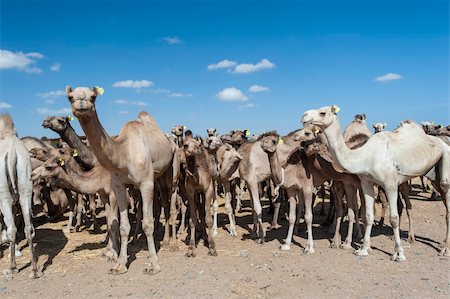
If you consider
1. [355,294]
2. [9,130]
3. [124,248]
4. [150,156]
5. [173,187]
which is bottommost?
[355,294]

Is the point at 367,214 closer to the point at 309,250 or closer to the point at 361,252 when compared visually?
the point at 361,252

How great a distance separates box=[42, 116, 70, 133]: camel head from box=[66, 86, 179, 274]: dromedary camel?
185cm

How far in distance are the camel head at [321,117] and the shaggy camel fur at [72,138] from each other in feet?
16.6

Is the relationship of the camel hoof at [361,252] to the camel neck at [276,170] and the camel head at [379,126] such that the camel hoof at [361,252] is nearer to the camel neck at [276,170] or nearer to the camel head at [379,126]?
the camel neck at [276,170]

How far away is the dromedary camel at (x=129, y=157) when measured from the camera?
5.79 m

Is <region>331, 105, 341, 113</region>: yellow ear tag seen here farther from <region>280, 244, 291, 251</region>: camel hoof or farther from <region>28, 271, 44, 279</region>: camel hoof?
<region>28, 271, 44, 279</region>: camel hoof

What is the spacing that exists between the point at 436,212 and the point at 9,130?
12216 mm

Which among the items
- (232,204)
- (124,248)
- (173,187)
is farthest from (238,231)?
(124,248)

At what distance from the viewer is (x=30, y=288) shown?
6.52 metres

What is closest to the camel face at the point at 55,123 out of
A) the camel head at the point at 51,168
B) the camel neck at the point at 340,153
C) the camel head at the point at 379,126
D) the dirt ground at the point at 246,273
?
the camel head at the point at 51,168

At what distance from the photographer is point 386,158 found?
743 cm

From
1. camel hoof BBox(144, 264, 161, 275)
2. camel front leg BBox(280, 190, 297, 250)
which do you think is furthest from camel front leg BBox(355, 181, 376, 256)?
camel hoof BBox(144, 264, 161, 275)

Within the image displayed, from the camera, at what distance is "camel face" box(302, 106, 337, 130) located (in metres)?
7.17

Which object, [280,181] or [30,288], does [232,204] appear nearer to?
[280,181]
